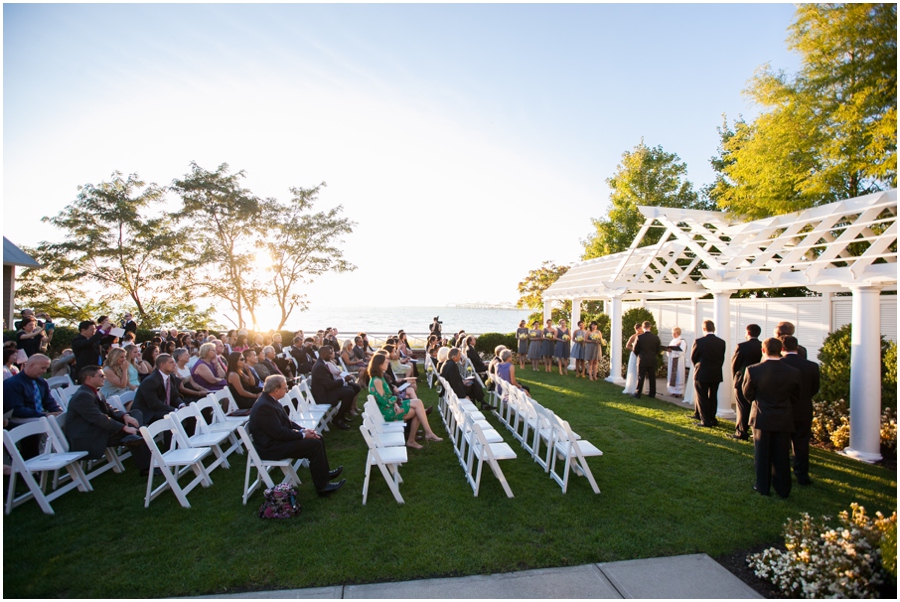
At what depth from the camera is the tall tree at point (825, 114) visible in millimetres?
7348

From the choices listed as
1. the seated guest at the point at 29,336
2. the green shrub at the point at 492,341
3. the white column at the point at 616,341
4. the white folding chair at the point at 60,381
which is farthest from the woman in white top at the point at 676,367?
the seated guest at the point at 29,336

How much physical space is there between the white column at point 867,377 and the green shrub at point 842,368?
0.42 metres

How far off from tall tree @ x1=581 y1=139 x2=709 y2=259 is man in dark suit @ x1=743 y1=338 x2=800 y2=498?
62.0ft

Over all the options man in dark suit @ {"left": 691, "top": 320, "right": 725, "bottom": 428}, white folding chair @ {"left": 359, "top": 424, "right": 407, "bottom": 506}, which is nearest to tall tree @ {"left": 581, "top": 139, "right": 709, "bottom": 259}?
man in dark suit @ {"left": 691, "top": 320, "right": 725, "bottom": 428}

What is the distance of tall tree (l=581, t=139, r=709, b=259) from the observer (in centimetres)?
2356

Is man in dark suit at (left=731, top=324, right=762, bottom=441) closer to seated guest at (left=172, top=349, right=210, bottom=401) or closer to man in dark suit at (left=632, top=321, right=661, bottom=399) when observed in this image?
man in dark suit at (left=632, top=321, right=661, bottom=399)

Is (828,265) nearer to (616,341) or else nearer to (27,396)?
(616,341)

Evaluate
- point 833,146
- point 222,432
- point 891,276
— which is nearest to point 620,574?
point 222,432

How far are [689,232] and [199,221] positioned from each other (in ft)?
66.2

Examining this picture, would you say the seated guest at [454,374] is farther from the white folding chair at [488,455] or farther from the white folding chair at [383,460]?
the white folding chair at [383,460]

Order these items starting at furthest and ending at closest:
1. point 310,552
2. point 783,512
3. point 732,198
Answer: point 732,198 < point 783,512 < point 310,552

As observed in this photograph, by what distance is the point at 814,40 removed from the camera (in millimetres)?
7938

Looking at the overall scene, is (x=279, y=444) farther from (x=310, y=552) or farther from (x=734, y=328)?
(x=734, y=328)

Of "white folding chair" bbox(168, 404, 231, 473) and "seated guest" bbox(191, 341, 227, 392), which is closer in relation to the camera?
"white folding chair" bbox(168, 404, 231, 473)
